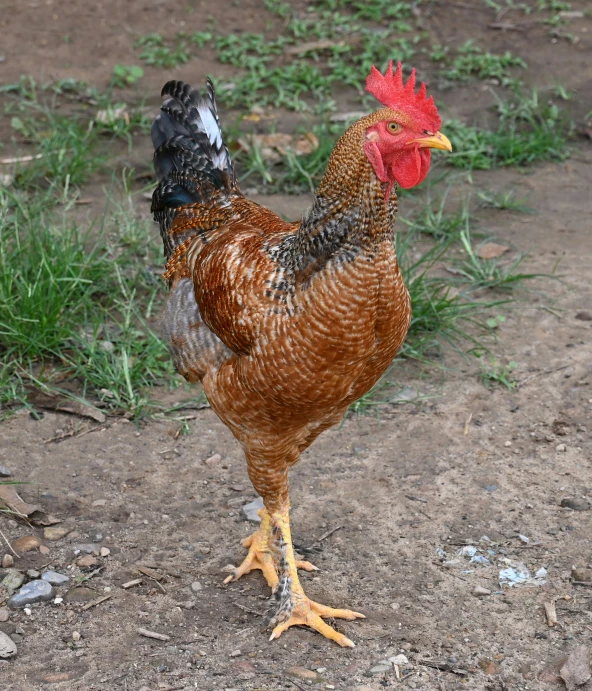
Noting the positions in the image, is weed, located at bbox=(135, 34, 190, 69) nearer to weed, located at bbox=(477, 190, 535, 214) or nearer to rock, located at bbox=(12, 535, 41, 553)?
weed, located at bbox=(477, 190, 535, 214)

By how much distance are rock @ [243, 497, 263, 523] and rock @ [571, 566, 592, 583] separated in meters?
1.51

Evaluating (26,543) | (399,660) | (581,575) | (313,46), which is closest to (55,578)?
(26,543)

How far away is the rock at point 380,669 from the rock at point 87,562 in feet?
4.51

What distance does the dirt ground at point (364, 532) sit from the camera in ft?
11.7

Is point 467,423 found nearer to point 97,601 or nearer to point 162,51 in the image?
point 97,601

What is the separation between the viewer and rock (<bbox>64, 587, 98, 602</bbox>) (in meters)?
3.90

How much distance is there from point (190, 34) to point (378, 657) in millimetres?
7408

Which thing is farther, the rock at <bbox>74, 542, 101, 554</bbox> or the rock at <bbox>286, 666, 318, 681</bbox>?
the rock at <bbox>74, 542, 101, 554</bbox>

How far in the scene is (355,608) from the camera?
3.93 metres

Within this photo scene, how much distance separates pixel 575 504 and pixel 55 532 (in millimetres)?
2530

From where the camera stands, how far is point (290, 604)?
3824 mm

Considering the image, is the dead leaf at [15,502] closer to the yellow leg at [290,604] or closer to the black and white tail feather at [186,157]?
the yellow leg at [290,604]

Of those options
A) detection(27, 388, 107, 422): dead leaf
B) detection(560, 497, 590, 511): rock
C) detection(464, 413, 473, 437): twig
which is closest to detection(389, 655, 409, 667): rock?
detection(560, 497, 590, 511): rock

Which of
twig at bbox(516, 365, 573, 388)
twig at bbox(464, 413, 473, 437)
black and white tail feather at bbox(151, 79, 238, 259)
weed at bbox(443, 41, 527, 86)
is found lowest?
twig at bbox(464, 413, 473, 437)
